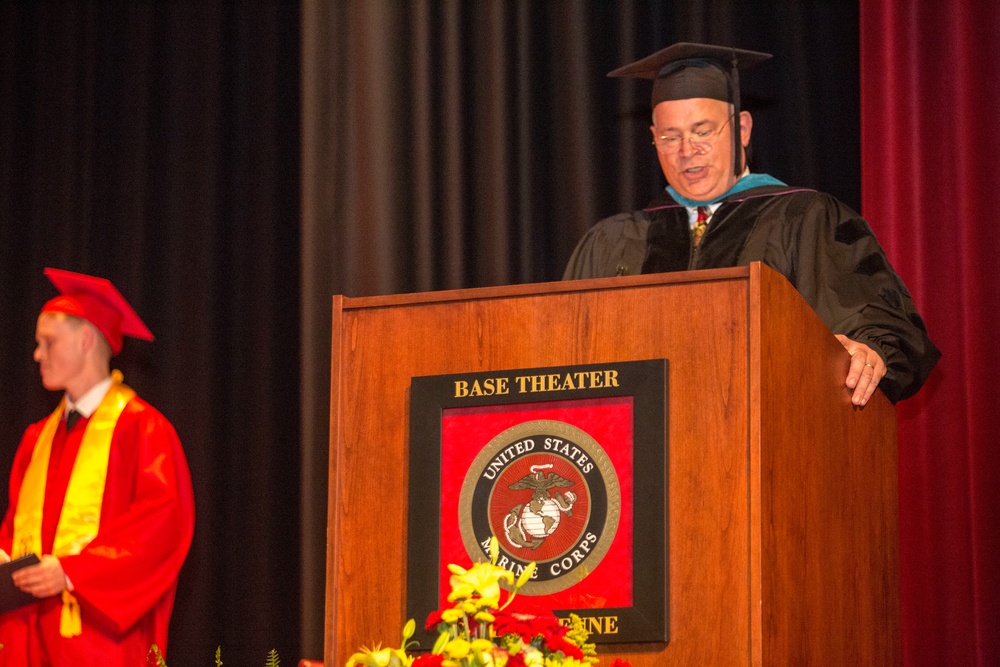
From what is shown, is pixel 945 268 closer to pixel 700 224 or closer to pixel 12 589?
pixel 700 224

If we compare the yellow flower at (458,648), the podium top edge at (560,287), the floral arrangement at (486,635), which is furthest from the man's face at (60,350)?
the yellow flower at (458,648)

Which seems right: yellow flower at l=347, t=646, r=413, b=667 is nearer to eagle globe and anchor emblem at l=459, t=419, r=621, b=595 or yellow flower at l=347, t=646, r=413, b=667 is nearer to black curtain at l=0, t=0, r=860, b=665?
eagle globe and anchor emblem at l=459, t=419, r=621, b=595

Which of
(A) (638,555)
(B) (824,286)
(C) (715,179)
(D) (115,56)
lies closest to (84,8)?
(D) (115,56)

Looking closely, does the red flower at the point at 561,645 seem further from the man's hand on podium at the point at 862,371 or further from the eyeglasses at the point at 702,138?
the eyeglasses at the point at 702,138

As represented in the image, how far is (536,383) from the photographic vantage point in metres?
1.62

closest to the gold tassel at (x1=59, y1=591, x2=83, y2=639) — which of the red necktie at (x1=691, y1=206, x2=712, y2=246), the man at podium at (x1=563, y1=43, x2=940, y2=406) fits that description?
the man at podium at (x1=563, y1=43, x2=940, y2=406)

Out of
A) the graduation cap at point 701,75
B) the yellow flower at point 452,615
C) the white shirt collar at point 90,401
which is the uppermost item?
the graduation cap at point 701,75

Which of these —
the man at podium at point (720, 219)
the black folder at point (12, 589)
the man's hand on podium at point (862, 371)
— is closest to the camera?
the man's hand on podium at point (862, 371)

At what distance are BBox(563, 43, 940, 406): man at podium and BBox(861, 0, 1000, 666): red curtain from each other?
565 millimetres

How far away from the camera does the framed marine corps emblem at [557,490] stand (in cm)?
154

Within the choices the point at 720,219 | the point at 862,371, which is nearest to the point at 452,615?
the point at 862,371

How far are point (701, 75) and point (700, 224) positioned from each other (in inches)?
11.2

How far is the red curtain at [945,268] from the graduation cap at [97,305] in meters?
2.11

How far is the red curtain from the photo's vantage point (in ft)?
9.72
